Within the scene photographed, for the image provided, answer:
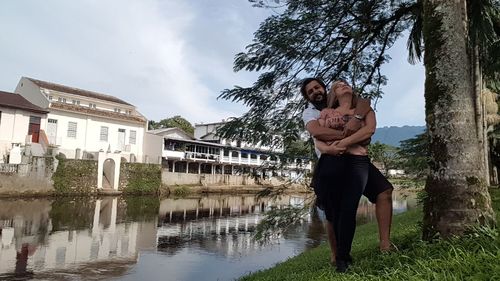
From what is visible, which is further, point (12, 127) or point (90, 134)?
point (90, 134)

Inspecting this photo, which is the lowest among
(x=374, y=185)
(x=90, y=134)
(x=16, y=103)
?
(x=374, y=185)

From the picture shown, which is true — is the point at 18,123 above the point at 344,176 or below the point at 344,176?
above

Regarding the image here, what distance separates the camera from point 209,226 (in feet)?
62.8

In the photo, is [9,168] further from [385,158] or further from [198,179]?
[385,158]

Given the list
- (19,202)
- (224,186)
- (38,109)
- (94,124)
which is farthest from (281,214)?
(224,186)

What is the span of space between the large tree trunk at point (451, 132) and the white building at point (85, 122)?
3092cm

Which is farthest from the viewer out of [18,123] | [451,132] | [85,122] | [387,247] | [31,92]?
[85,122]

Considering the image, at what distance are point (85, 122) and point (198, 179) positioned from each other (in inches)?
436

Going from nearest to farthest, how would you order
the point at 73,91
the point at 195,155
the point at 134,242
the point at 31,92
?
the point at 134,242
the point at 31,92
the point at 73,91
the point at 195,155

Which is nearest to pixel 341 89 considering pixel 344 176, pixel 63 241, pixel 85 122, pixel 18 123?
pixel 344 176

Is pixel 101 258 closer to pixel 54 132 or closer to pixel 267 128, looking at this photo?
pixel 267 128

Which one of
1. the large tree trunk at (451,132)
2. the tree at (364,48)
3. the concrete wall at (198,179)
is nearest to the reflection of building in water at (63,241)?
the tree at (364,48)

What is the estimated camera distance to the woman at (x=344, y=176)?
2881 mm

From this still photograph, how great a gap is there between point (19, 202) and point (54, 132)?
8.66 m
